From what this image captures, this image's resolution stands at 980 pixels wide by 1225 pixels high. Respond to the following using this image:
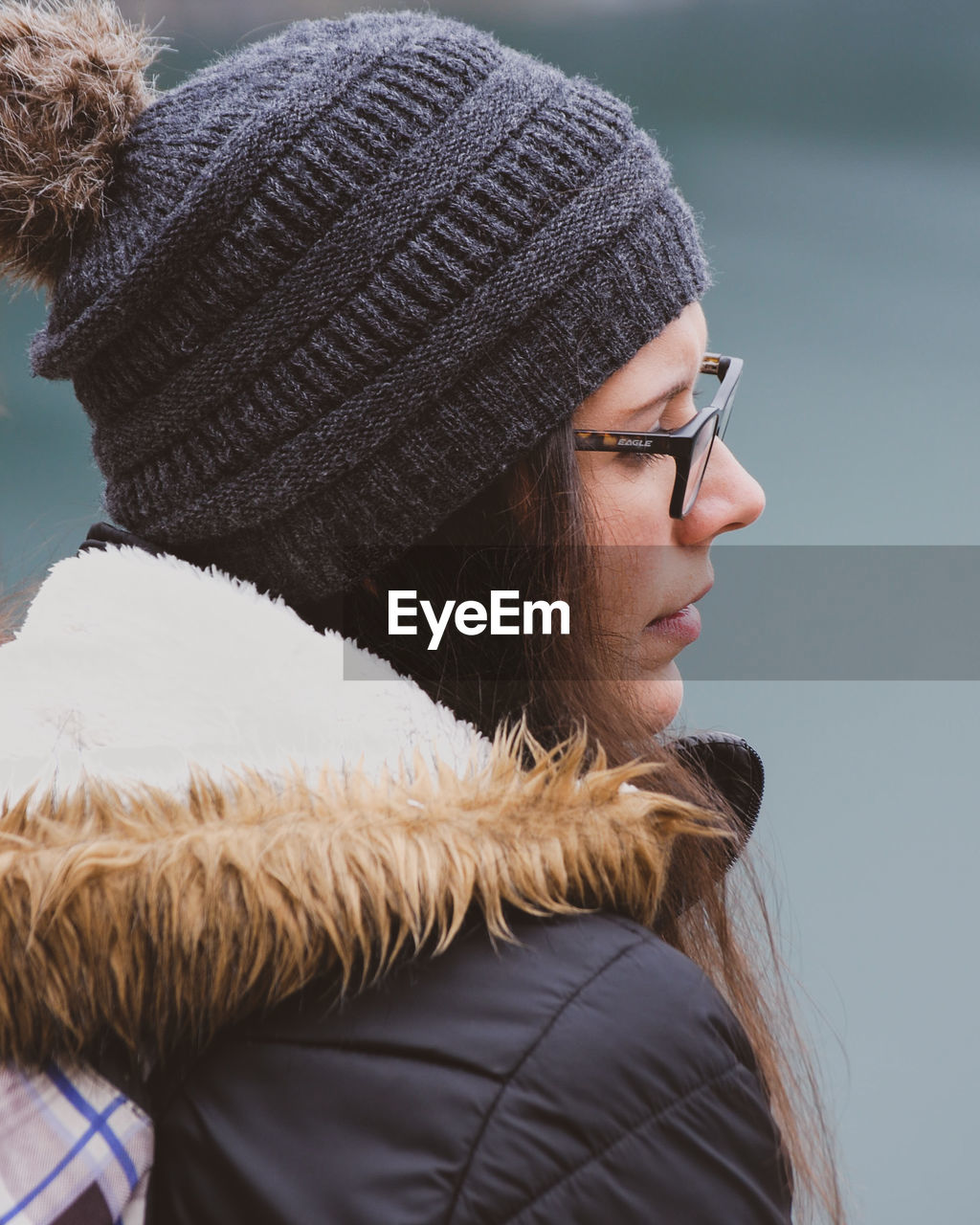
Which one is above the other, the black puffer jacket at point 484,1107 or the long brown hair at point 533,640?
the long brown hair at point 533,640

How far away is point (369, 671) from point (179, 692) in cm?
13

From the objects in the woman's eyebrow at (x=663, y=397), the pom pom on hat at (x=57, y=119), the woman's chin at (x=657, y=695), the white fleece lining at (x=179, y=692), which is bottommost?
the woman's chin at (x=657, y=695)

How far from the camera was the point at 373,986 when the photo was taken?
0.50m

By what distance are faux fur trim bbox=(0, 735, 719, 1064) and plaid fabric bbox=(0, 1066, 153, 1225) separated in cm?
2

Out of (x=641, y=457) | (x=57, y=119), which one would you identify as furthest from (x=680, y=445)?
(x=57, y=119)

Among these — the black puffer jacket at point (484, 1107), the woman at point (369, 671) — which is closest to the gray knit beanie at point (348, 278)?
the woman at point (369, 671)

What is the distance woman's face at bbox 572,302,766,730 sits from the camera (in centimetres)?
77

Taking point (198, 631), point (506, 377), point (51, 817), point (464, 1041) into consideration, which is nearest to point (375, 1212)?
point (464, 1041)

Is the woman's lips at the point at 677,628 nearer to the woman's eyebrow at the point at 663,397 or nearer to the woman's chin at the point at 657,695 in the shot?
the woman's chin at the point at 657,695

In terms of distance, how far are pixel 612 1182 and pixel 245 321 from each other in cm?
61

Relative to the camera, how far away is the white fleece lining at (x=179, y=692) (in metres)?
0.55

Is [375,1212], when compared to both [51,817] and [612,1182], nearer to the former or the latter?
[612,1182]

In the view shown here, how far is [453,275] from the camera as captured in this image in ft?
2.37

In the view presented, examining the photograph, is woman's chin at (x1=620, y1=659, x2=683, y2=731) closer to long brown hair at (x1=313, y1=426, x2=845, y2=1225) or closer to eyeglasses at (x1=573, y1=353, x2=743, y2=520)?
long brown hair at (x1=313, y1=426, x2=845, y2=1225)
